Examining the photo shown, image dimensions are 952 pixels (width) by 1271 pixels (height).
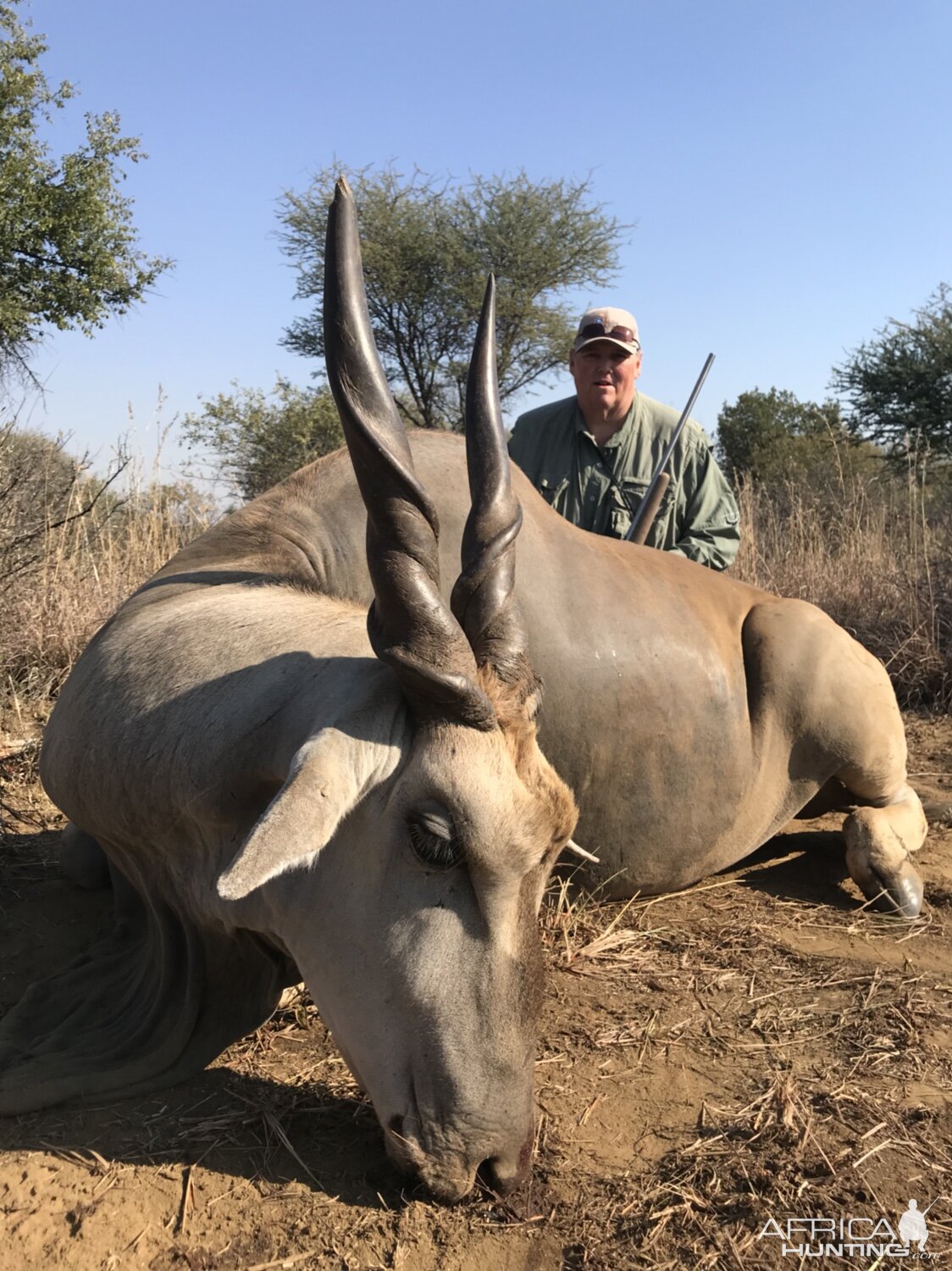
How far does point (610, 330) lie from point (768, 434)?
19.9m

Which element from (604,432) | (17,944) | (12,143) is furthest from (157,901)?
(12,143)

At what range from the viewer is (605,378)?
17.2 ft

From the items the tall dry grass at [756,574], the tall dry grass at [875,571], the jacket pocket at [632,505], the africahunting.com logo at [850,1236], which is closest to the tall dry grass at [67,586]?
the tall dry grass at [756,574]

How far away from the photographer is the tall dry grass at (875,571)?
7.00 meters

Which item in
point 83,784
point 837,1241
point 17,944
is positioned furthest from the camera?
point 17,944

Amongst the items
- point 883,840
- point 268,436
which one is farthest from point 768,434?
point 883,840

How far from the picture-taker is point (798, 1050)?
2.64 metres

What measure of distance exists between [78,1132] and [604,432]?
13.7ft

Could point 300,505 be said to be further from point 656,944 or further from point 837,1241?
point 837,1241

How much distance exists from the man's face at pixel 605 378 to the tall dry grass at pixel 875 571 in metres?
2.94

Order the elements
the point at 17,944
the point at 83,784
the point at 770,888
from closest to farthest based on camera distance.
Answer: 1. the point at 83,784
2. the point at 17,944
3. the point at 770,888

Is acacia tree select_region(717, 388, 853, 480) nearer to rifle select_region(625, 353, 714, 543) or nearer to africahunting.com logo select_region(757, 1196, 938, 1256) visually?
rifle select_region(625, 353, 714, 543)

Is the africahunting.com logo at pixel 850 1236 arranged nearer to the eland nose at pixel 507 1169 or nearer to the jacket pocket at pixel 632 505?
the eland nose at pixel 507 1169

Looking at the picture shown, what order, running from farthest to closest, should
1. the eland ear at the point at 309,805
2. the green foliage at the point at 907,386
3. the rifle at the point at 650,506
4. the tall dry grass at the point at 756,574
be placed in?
the green foliage at the point at 907,386
the tall dry grass at the point at 756,574
the rifle at the point at 650,506
the eland ear at the point at 309,805
